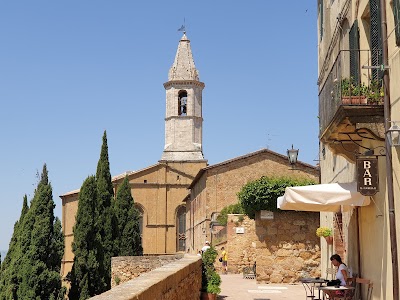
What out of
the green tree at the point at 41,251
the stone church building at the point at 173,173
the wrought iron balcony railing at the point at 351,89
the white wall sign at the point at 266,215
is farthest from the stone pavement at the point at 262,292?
the stone church building at the point at 173,173

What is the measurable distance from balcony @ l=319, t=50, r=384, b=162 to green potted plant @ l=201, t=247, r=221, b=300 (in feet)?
16.2

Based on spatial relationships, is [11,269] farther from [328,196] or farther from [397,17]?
[397,17]

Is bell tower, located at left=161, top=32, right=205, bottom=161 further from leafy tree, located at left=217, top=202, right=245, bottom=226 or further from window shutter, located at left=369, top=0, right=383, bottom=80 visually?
window shutter, located at left=369, top=0, right=383, bottom=80

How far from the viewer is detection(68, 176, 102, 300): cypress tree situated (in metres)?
26.3

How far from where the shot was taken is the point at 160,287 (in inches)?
303

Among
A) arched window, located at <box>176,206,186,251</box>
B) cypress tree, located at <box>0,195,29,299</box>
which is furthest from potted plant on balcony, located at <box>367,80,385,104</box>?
arched window, located at <box>176,206,186,251</box>

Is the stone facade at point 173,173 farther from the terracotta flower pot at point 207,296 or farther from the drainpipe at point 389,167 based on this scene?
the drainpipe at point 389,167

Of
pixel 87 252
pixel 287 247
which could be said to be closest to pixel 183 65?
pixel 87 252

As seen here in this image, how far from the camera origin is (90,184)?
96.8ft

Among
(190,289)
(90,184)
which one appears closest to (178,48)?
(90,184)

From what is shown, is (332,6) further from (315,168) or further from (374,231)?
(315,168)

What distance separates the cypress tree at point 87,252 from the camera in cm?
2631

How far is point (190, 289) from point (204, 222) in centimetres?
2891

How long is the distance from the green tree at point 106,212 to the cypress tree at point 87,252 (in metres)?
0.90
